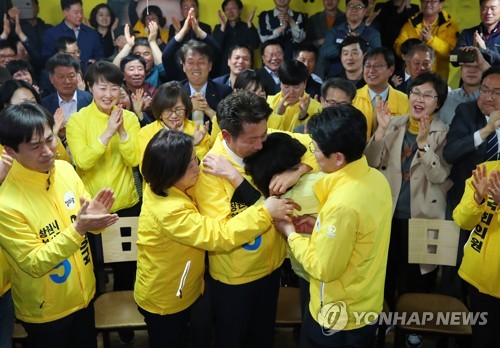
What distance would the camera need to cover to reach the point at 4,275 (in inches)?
86.6

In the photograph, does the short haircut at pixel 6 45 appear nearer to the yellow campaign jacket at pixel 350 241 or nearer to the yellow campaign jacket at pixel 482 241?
the yellow campaign jacket at pixel 350 241

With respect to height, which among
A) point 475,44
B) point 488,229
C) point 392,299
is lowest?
point 392,299

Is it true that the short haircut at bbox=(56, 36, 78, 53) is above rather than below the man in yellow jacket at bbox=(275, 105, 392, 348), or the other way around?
above

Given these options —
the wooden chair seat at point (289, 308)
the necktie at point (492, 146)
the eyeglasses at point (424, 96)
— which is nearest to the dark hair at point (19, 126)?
the wooden chair seat at point (289, 308)

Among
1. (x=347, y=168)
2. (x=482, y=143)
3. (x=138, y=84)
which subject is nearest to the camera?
(x=347, y=168)

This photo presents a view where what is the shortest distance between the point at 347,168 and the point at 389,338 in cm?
184

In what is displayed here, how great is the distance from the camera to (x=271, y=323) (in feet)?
8.23

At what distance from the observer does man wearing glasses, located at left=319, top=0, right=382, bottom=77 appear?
5.18 m

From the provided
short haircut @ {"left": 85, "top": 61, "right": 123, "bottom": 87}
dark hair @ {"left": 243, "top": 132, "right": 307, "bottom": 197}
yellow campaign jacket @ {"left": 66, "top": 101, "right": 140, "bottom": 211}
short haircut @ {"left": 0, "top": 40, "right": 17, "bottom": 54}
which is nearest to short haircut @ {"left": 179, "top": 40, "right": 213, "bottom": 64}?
short haircut @ {"left": 85, "top": 61, "right": 123, "bottom": 87}

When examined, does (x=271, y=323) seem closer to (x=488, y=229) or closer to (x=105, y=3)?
(x=488, y=229)

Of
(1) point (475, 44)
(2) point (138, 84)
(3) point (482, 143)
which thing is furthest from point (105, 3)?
(3) point (482, 143)

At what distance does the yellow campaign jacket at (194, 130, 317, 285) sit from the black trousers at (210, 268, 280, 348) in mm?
52

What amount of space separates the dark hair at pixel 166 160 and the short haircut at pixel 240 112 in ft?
0.70

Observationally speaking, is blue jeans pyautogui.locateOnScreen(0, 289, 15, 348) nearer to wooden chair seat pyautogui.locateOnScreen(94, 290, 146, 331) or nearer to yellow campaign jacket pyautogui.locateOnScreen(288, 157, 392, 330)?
wooden chair seat pyautogui.locateOnScreen(94, 290, 146, 331)
